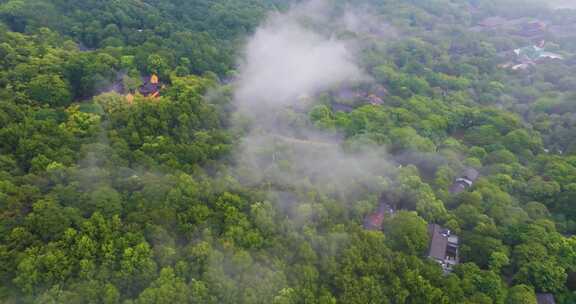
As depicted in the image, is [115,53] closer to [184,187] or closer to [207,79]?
[207,79]

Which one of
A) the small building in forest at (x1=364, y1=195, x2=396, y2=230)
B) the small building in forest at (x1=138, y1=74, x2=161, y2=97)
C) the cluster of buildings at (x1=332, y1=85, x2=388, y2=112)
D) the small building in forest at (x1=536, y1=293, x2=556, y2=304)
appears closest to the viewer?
the small building in forest at (x1=536, y1=293, x2=556, y2=304)

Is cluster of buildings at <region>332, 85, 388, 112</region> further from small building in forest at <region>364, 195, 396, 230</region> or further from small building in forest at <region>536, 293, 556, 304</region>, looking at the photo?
small building in forest at <region>536, 293, 556, 304</region>

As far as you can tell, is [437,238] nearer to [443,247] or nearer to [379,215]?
[443,247]

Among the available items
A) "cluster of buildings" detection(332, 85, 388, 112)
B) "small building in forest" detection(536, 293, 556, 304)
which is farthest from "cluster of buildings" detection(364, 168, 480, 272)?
"cluster of buildings" detection(332, 85, 388, 112)

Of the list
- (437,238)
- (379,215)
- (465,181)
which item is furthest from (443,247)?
(465,181)

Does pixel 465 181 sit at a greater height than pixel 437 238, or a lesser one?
greater

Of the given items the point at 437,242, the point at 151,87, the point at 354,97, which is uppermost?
the point at 354,97

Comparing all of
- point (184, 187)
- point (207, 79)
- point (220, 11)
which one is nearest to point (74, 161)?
point (184, 187)
